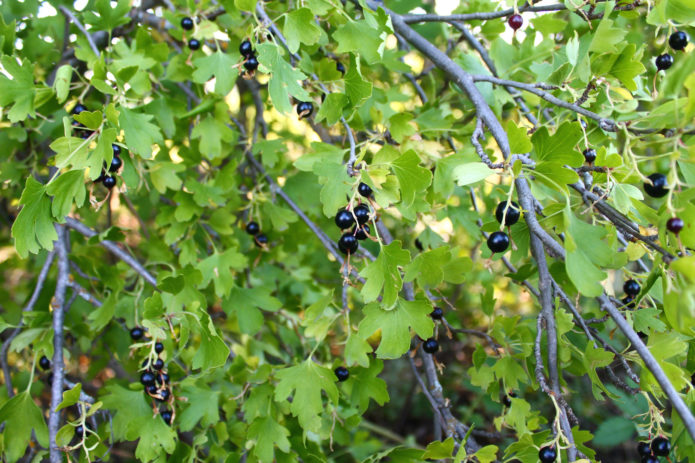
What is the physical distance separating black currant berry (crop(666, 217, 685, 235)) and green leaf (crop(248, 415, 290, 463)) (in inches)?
43.3

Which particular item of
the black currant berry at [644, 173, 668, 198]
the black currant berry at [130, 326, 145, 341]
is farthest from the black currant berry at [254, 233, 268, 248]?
the black currant berry at [644, 173, 668, 198]

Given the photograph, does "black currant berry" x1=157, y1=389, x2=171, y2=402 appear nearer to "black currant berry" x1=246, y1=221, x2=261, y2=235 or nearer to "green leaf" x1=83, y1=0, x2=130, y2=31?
"black currant berry" x1=246, y1=221, x2=261, y2=235

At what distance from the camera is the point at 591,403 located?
3.63 m

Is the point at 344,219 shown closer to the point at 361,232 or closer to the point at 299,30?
the point at 361,232

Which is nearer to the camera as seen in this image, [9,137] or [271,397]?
[271,397]

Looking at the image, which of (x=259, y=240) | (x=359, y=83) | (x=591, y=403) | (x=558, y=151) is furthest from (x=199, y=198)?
(x=591, y=403)

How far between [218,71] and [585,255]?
1154 mm

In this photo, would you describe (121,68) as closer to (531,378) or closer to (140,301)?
(140,301)

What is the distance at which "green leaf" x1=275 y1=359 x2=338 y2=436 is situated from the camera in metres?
1.42

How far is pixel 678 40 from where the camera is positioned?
129 cm

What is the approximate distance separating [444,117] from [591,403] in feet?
9.00

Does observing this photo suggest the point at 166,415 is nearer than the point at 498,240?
No

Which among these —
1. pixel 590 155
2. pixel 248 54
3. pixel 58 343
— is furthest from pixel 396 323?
pixel 58 343

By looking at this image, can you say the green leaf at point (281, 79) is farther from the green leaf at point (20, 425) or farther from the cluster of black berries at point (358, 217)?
the green leaf at point (20, 425)
